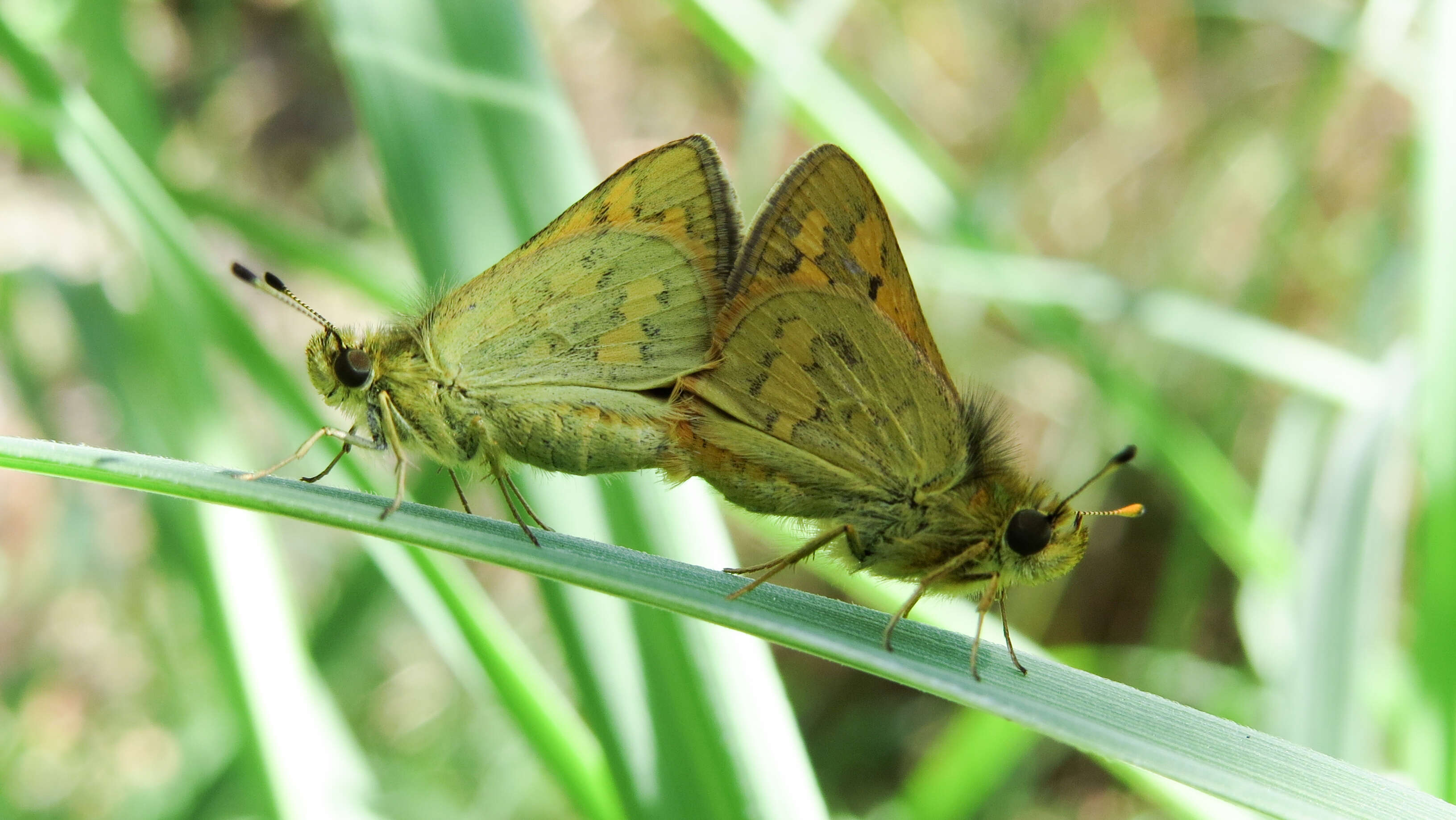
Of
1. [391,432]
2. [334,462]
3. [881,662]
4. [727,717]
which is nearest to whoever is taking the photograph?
[881,662]

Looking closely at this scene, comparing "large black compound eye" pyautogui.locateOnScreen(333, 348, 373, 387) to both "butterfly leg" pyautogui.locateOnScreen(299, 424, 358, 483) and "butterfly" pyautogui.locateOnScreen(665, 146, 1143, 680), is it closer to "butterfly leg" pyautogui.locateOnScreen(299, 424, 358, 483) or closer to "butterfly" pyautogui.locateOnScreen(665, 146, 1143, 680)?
"butterfly leg" pyautogui.locateOnScreen(299, 424, 358, 483)

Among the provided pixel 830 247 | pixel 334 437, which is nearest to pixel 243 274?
pixel 334 437

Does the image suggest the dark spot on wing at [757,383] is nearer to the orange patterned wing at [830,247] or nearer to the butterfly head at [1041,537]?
the orange patterned wing at [830,247]

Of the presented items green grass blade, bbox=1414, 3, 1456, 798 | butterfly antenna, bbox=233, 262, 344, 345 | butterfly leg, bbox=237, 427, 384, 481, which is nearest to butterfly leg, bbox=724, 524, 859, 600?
butterfly leg, bbox=237, 427, 384, 481

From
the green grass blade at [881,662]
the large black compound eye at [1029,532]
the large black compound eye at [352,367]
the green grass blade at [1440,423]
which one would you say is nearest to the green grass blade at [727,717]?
the green grass blade at [881,662]

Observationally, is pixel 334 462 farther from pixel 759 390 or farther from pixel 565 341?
pixel 759 390
